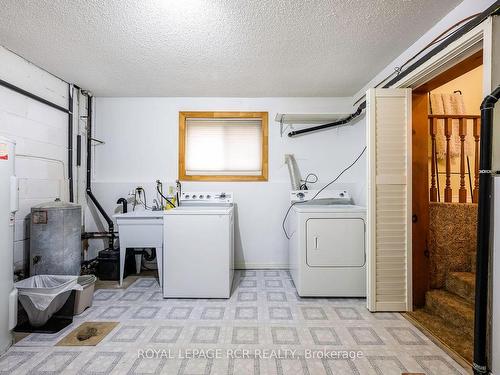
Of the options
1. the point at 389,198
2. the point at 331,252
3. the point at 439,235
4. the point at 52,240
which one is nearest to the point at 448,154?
the point at 439,235

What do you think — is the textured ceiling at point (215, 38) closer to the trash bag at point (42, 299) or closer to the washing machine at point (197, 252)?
the washing machine at point (197, 252)

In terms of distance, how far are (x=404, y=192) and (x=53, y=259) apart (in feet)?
11.1

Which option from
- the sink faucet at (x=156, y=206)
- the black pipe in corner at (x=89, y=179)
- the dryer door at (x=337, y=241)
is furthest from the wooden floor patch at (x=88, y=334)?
the dryer door at (x=337, y=241)

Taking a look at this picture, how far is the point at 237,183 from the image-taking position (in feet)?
11.2

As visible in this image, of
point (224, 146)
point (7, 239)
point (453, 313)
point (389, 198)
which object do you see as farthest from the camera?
point (224, 146)

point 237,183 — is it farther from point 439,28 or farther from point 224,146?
point 439,28

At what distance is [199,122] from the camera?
3488 millimetres

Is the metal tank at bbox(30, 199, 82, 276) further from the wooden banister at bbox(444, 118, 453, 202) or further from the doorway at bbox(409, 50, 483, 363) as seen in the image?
the wooden banister at bbox(444, 118, 453, 202)

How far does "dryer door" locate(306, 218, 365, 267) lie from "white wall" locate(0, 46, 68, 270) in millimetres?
2879

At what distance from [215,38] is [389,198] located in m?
2.08

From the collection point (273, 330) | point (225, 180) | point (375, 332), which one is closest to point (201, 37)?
point (225, 180)

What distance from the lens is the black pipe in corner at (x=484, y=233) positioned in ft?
4.45

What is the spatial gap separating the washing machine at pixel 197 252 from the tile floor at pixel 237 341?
0.49 feet

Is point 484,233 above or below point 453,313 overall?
above
